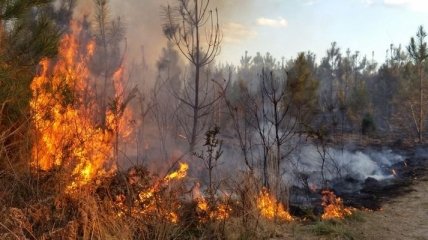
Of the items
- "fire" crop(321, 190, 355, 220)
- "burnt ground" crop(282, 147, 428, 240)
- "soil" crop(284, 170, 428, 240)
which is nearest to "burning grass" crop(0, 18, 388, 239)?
"soil" crop(284, 170, 428, 240)

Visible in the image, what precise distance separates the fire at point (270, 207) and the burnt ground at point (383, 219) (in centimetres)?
30

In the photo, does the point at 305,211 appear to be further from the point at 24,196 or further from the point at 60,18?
the point at 60,18

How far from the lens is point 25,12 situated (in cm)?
571

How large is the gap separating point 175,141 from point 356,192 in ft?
20.7

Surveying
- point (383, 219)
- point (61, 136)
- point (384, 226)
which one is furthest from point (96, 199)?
point (383, 219)

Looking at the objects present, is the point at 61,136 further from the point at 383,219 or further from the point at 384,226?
the point at 383,219

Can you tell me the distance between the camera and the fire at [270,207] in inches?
258

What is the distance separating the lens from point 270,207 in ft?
22.5

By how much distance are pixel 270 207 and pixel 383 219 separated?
7.60 feet

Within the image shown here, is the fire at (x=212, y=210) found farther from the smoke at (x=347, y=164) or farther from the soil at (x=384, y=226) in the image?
the smoke at (x=347, y=164)

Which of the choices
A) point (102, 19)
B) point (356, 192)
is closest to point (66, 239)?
point (356, 192)

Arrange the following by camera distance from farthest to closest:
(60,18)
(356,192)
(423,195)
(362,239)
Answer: (60,18) → (356,192) → (423,195) → (362,239)

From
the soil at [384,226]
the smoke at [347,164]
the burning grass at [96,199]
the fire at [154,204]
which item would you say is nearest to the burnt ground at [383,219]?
the soil at [384,226]

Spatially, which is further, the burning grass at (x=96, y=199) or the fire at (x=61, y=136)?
the fire at (x=61, y=136)
